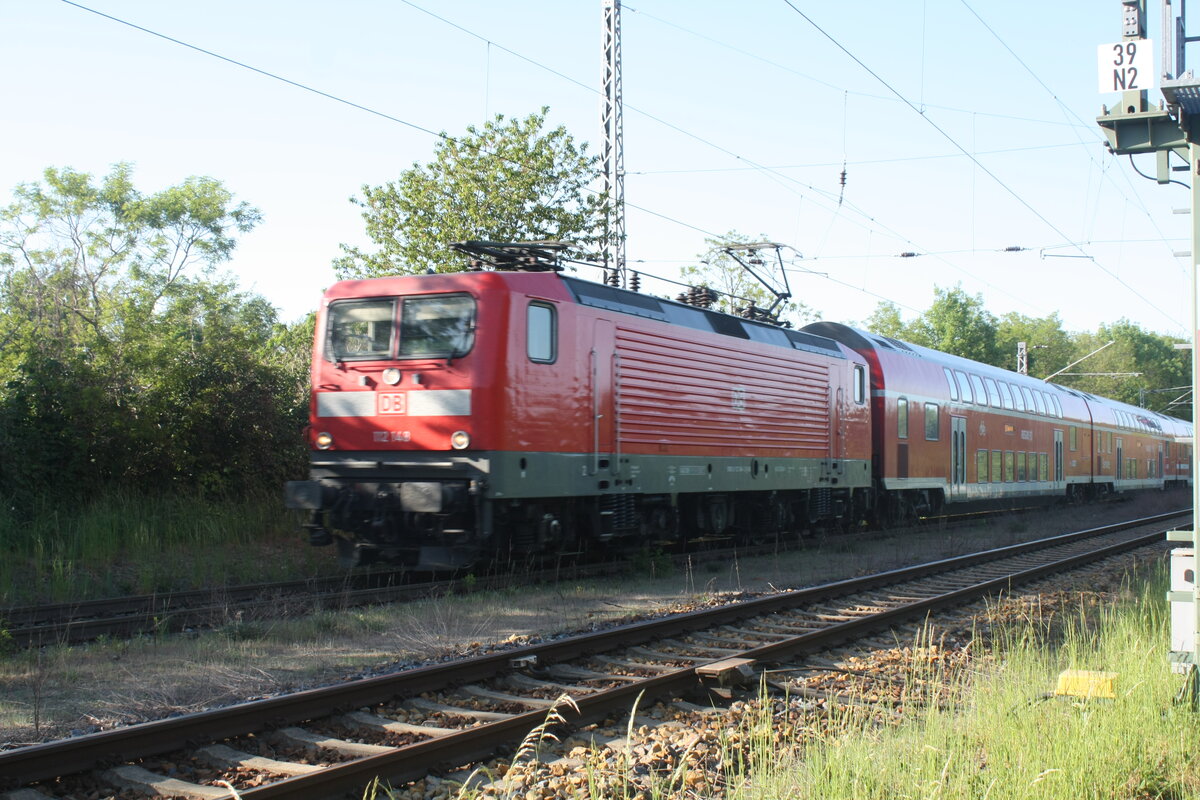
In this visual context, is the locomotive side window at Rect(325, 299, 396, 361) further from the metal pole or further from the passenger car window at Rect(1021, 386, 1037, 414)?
the passenger car window at Rect(1021, 386, 1037, 414)

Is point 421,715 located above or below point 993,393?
below

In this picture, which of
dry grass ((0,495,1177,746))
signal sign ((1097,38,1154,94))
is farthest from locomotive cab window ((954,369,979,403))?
signal sign ((1097,38,1154,94))

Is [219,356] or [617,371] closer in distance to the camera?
[617,371]

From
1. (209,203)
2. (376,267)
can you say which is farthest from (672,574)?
(209,203)

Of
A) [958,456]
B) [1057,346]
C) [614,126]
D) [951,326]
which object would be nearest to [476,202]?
[614,126]

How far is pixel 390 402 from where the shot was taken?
11.0 metres

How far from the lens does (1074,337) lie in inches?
3647

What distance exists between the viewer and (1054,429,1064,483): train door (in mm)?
27359

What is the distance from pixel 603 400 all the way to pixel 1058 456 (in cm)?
2003

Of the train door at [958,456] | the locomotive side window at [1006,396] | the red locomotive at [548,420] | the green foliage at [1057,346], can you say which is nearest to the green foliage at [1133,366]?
the green foliage at [1057,346]

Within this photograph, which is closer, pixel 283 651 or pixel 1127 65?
pixel 1127 65

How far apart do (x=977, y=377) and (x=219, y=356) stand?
54.5 feet

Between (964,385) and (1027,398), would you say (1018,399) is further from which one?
(964,385)

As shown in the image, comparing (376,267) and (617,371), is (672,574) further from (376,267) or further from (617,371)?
(376,267)
